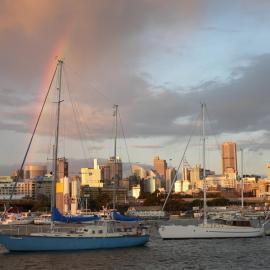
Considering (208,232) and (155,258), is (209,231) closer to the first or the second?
(208,232)

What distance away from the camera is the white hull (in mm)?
73000

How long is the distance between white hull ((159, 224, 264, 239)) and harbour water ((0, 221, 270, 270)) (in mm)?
6752

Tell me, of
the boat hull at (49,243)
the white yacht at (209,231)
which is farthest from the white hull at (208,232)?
the boat hull at (49,243)

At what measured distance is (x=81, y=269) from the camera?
1822 inches

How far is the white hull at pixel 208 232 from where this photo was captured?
7300 cm

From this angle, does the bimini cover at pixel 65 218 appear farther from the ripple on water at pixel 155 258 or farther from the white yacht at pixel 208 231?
the white yacht at pixel 208 231

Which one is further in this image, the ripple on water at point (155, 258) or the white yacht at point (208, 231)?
the white yacht at point (208, 231)

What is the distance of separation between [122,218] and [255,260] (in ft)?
65.9

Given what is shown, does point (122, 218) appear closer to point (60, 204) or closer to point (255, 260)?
point (255, 260)

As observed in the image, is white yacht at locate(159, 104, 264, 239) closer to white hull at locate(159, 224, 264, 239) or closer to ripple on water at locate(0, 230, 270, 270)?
white hull at locate(159, 224, 264, 239)

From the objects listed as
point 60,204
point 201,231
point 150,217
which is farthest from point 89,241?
point 150,217

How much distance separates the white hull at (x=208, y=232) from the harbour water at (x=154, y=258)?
6752mm

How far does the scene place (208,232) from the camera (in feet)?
239

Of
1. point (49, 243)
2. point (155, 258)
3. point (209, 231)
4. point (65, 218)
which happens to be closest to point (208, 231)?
→ point (209, 231)
